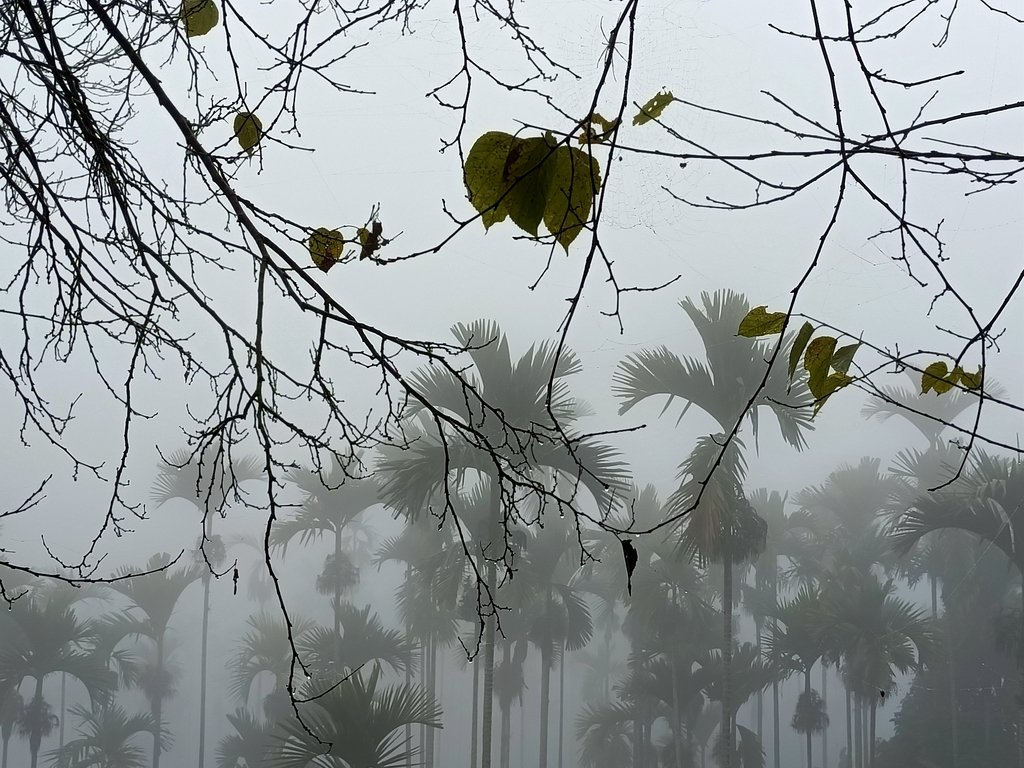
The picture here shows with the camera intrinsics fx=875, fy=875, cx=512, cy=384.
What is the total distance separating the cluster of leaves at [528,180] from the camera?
21.8 inches

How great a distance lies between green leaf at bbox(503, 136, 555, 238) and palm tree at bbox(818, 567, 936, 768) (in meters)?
12.9

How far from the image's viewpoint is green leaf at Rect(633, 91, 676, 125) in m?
0.73

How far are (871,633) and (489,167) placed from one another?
12982 millimetres

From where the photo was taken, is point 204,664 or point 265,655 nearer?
point 265,655

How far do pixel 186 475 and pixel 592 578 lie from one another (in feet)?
25.3

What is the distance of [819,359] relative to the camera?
71 centimetres

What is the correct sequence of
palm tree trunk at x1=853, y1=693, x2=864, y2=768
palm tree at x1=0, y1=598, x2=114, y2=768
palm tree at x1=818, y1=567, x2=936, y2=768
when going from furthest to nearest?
palm tree trunk at x1=853, y1=693, x2=864, y2=768 → palm tree at x1=0, y1=598, x2=114, y2=768 → palm tree at x1=818, y1=567, x2=936, y2=768

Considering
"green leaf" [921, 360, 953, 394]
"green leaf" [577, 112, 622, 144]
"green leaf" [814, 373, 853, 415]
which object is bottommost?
"green leaf" [814, 373, 853, 415]

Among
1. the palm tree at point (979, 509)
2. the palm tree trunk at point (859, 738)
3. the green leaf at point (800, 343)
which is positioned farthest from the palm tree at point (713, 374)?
the palm tree trunk at point (859, 738)

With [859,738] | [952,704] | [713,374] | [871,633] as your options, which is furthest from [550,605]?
[859,738]

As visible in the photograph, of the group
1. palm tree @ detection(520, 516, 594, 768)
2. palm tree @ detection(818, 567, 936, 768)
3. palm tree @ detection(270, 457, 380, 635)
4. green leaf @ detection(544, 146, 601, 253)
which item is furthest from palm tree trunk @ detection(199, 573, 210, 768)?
green leaf @ detection(544, 146, 601, 253)

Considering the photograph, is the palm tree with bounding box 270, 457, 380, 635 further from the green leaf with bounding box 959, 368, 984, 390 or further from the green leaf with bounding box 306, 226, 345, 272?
the green leaf with bounding box 959, 368, 984, 390

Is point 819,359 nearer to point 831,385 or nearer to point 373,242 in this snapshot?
point 831,385

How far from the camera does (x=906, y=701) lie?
1509cm
